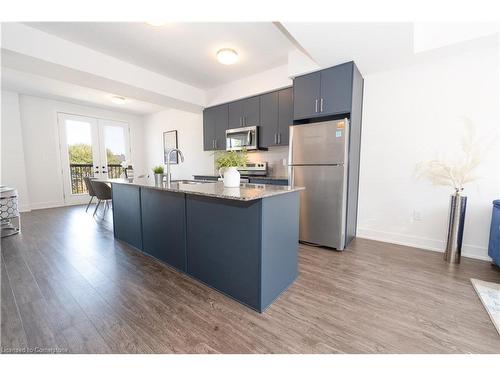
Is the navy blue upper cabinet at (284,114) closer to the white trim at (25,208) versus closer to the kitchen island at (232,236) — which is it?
the kitchen island at (232,236)

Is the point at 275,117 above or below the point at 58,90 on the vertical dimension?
below

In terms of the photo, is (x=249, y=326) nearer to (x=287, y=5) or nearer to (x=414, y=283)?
(x=414, y=283)

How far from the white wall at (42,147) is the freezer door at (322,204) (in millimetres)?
6041

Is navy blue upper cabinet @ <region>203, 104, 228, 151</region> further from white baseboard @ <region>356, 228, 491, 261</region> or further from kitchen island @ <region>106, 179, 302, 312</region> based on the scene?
white baseboard @ <region>356, 228, 491, 261</region>

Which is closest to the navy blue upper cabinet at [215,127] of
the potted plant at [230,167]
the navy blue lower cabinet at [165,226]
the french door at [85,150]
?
the navy blue lower cabinet at [165,226]

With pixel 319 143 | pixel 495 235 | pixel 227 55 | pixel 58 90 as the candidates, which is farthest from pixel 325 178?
pixel 58 90

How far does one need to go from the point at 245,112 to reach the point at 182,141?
8.53ft

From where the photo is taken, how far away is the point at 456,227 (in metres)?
2.31

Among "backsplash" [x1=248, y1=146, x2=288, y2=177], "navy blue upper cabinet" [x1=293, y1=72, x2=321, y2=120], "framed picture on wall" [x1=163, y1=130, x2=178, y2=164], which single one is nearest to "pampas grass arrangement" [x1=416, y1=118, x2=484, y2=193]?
"navy blue upper cabinet" [x1=293, y1=72, x2=321, y2=120]

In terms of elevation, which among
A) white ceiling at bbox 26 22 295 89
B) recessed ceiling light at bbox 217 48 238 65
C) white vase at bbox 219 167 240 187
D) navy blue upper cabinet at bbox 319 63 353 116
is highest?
white ceiling at bbox 26 22 295 89

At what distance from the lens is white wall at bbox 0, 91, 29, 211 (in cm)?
455

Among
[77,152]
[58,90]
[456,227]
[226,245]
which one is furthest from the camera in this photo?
[77,152]

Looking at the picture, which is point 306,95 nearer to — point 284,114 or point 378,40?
point 284,114

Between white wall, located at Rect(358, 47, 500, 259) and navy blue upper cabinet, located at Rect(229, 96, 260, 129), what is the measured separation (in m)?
1.69
